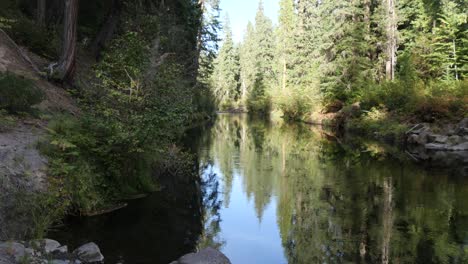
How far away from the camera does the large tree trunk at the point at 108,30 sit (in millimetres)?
18953

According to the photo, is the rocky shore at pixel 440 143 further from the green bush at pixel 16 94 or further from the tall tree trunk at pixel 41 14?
the tall tree trunk at pixel 41 14

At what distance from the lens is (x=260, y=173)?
1608cm

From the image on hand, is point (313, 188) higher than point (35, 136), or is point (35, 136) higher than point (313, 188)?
point (35, 136)

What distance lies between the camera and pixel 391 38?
32.4 meters

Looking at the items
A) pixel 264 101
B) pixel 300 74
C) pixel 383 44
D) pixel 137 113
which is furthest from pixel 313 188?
pixel 264 101

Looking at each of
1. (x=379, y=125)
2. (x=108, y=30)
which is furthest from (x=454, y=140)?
(x=108, y=30)

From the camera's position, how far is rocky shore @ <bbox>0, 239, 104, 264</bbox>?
547 cm

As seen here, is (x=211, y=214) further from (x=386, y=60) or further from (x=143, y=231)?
(x=386, y=60)

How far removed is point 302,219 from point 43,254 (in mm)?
6136

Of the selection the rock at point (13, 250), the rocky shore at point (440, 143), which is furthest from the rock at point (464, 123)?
the rock at point (13, 250)

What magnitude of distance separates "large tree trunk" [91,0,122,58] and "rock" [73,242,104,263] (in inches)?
546

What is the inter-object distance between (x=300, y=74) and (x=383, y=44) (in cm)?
1959

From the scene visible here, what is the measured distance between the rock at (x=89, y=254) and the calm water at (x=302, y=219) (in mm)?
341

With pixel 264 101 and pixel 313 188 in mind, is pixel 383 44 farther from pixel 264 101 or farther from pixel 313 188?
pixel 264 101
